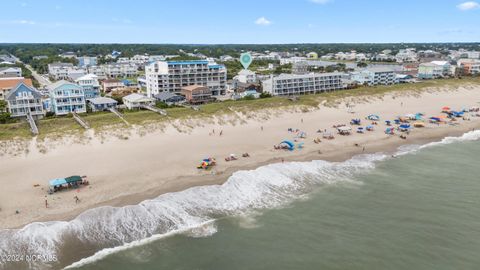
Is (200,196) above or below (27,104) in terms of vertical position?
below

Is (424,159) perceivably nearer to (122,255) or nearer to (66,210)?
(122,255)

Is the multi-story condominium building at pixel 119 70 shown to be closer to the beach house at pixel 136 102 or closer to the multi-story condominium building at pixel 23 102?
the beach house at pixel 136 102

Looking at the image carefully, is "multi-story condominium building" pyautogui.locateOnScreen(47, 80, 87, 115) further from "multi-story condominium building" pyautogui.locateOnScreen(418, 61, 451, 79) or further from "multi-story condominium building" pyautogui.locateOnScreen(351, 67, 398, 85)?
"multi-story condominium building" pyautogui.locateOnScreen(418, 61, 451, 79)

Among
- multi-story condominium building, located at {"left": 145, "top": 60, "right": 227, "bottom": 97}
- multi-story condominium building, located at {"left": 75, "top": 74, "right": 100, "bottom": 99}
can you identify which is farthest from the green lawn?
multi-story condominium building, located at {"left": 75, "top": 74, "right": 100, "bottom": 99}

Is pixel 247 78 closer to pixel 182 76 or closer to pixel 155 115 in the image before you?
pixel 182 76

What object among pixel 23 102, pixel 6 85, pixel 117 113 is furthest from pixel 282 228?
pixel 6 85

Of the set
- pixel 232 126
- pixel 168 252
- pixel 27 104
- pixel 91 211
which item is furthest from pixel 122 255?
pixel 27 104
